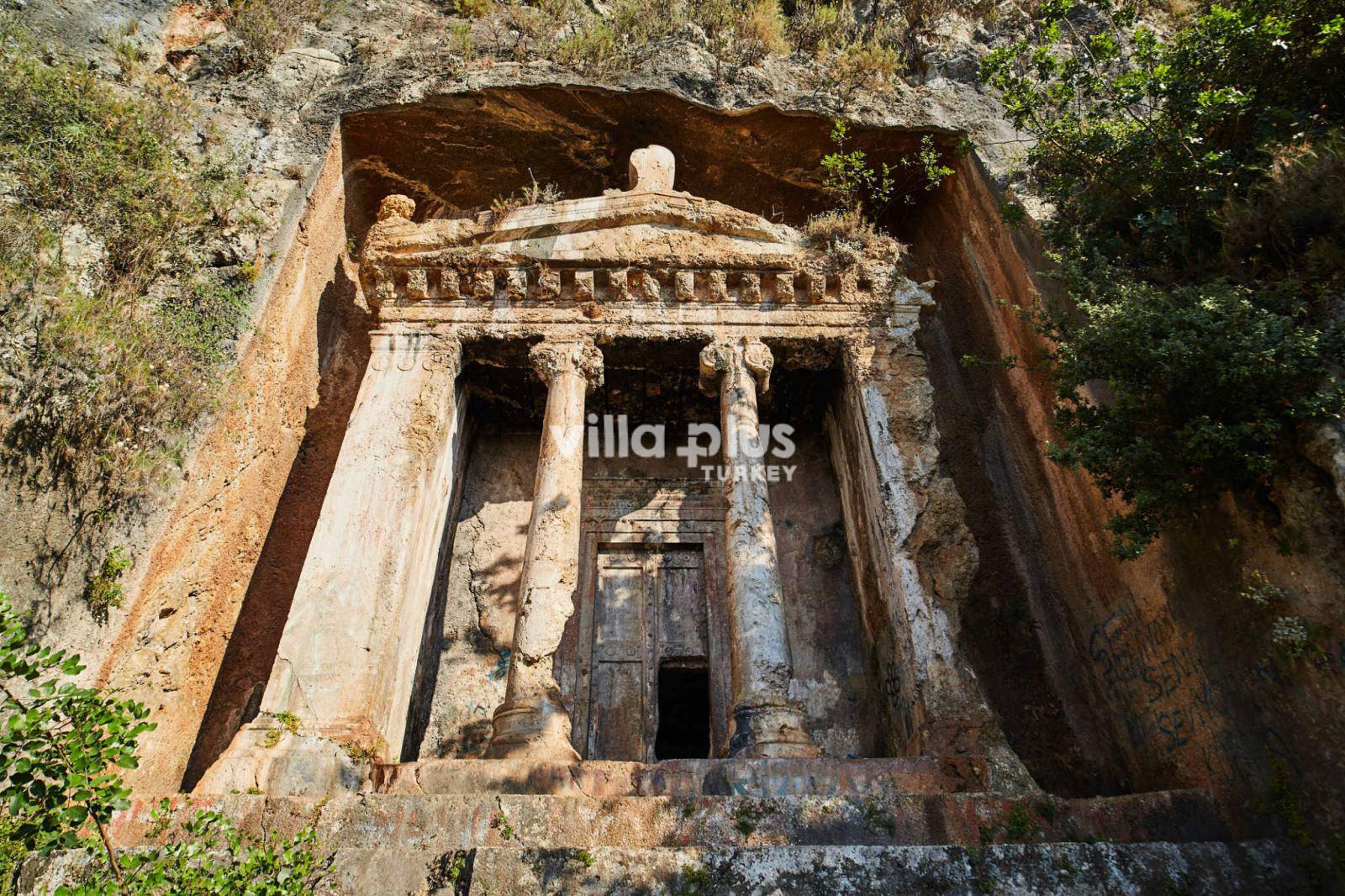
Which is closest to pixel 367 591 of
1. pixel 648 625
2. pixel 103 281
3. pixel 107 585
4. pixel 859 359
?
pixel 107 585

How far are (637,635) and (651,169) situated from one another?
5217 millimetres

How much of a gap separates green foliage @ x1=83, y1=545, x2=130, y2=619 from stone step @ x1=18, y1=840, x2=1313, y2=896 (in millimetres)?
2449

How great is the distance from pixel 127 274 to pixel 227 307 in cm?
85

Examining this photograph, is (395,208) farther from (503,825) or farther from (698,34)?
(503,825)

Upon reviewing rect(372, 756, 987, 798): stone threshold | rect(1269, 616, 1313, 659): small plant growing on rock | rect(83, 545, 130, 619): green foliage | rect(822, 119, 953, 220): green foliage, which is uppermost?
rect(822, 119, 953, 220): green foliage

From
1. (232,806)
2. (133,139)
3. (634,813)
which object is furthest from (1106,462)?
(133,139)

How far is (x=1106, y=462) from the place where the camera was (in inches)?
227

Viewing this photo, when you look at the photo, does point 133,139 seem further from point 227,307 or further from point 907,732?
point 907,732

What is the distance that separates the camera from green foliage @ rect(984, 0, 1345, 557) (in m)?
5.21

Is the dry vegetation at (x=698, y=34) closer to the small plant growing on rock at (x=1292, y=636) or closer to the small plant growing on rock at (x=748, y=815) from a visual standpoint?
the small plant growing on rock at (x=1292, y=636)

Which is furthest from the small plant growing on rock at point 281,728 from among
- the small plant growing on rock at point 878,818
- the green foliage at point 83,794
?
the small plant growing on rock at point 878,818

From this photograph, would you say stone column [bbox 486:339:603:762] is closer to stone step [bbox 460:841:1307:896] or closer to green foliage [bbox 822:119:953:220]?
stone step [bbox 460:841:1307:896]

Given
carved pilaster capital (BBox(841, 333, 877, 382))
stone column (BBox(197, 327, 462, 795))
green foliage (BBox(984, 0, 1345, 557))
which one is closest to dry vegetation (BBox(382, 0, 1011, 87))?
green foliage (BBox(984, 0, 1345, 557))

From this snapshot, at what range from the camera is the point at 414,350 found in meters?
8.03
